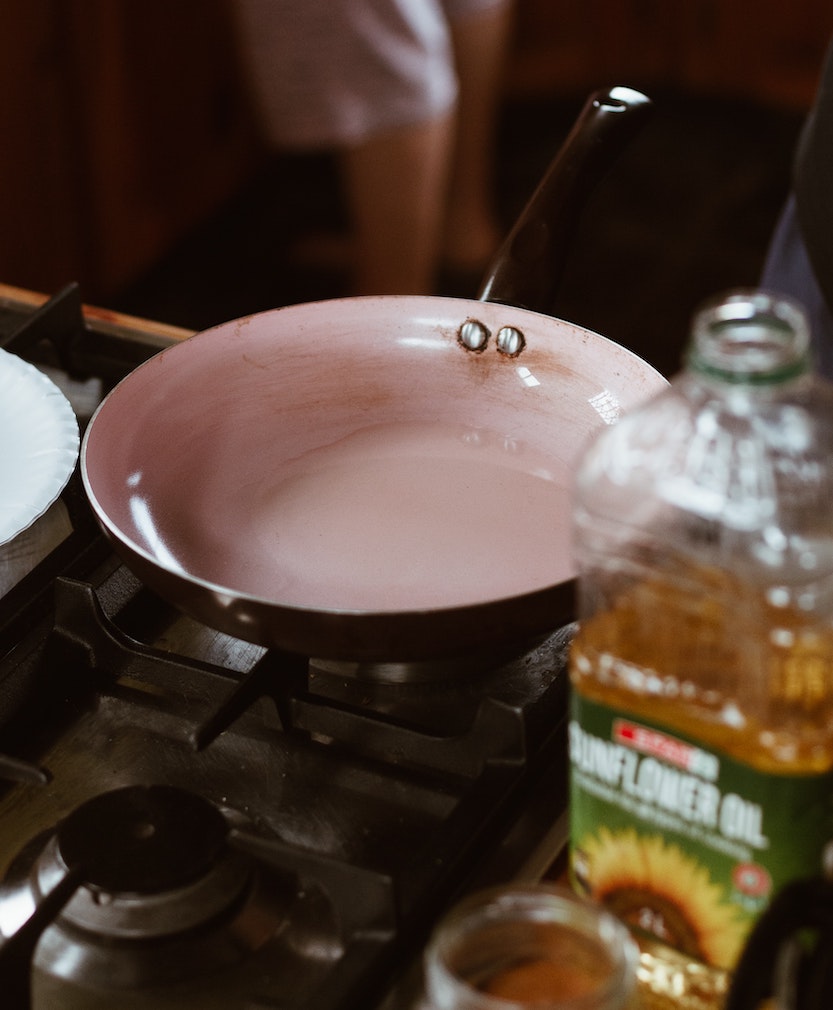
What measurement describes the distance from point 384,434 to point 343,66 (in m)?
1.26

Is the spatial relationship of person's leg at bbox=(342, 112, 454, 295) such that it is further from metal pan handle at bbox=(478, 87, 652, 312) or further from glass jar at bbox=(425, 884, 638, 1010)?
glass jar at bbox=(425, 884, 638, 1010)

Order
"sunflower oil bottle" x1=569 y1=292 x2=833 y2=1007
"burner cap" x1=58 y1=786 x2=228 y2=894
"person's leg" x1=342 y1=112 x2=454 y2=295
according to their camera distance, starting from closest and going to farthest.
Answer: "sunflower oil bottle" x1=569 y1=292 x2=833 y2=1007, "burner cap" x1=58 y1=786 x2=228 y2=894, "person's leg" x1=342 y1=112 x2=454 y2=295

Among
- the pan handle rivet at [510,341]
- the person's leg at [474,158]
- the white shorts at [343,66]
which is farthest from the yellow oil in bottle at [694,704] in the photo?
the person's leg at [474,158]

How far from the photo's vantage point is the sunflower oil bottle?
0.40 meters

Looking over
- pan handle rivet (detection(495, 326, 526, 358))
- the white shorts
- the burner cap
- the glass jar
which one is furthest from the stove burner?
the white shorts

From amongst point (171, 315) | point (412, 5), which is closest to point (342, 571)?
point (412, 5)

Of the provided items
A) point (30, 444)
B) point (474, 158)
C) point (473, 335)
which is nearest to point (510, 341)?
point (473, 335)

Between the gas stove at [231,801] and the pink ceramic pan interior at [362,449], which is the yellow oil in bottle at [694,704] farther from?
the pink ceramic pan interior at [362,449]

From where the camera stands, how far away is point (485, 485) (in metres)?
0.72

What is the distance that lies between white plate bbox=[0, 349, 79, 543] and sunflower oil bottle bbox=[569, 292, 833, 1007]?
0.34 meters

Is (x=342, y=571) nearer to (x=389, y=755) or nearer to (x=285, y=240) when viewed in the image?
(x=389, y=755)

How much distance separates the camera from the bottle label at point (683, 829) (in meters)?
0.41

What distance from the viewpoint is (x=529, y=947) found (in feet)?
1.37

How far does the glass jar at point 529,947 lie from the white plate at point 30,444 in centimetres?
35
